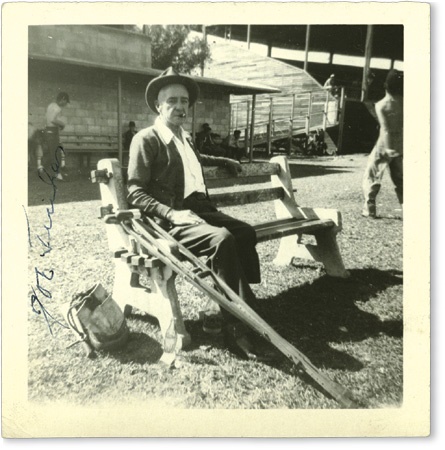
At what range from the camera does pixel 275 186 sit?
4691 millimetres

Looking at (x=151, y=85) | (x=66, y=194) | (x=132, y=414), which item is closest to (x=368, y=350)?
(x=132, y=414)

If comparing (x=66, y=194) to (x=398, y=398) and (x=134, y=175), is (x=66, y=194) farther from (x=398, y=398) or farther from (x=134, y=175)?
(x=398, y=398)

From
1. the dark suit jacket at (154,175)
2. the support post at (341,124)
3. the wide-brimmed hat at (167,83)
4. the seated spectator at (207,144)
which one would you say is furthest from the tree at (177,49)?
the dark suit jacket at (154,175)

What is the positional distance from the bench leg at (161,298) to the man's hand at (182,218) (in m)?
0.33

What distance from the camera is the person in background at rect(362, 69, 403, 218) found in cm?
476

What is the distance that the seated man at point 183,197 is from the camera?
3016 mm

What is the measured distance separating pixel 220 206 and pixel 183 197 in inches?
23.5

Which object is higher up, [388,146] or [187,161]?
[388,146]

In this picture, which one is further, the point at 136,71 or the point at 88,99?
the point at 88,99

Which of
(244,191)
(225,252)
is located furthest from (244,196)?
(225,252)

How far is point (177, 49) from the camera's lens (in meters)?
25.2

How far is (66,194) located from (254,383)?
21.8 feet

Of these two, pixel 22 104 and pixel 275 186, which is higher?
pixel 22 104

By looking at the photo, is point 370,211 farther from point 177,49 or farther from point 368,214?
point 177,49
